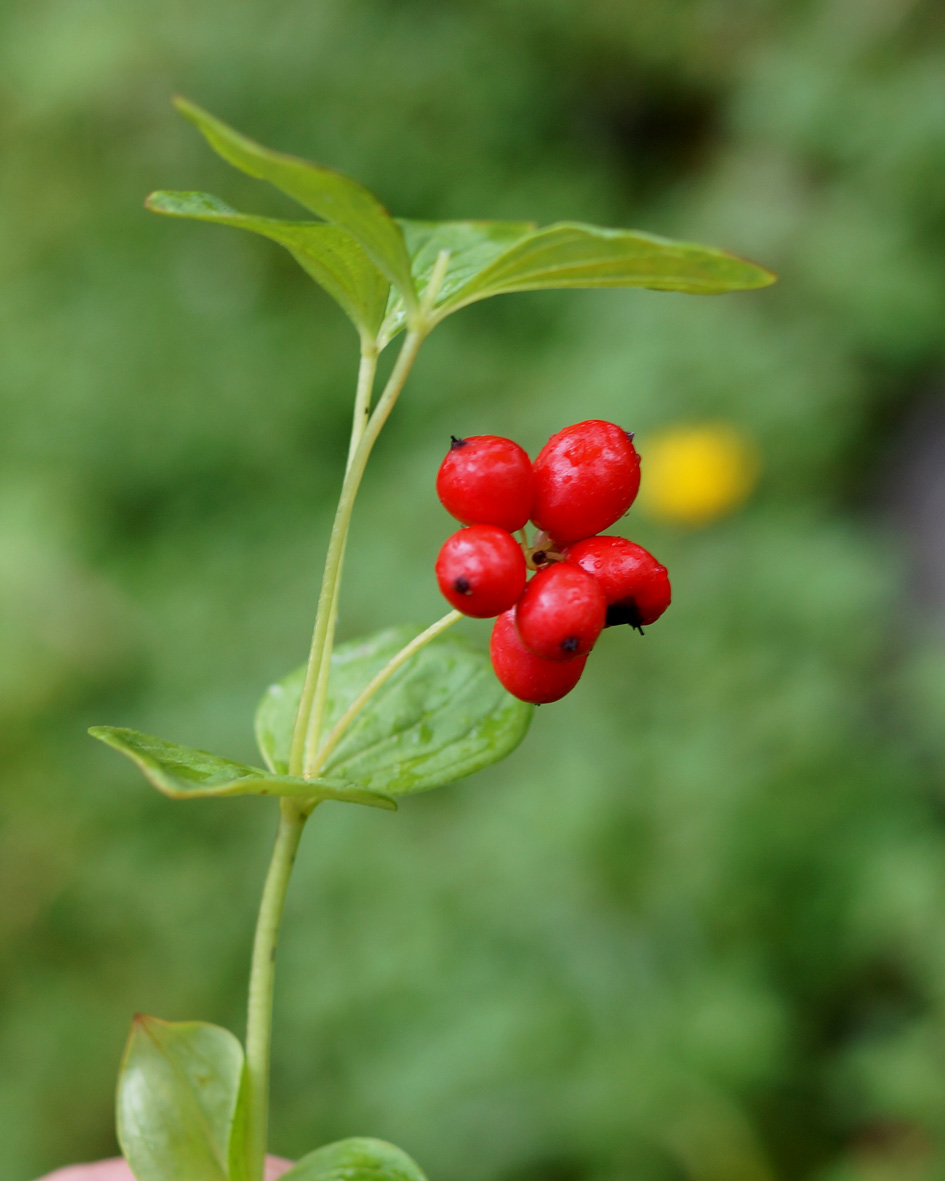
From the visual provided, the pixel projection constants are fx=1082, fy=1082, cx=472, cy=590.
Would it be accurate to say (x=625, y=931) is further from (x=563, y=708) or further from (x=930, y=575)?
(x=930, y=575)

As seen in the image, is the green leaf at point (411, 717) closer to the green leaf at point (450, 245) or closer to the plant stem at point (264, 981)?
the plant stem at point (264, 981)

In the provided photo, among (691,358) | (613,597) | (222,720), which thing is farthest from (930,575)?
(613,597)

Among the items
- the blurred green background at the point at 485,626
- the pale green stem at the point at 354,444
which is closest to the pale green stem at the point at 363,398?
the pale green stem at the point at 354,444

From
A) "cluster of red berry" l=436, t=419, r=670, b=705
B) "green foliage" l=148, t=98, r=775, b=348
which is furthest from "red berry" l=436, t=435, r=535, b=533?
"green foliage" l=148, t=98, r=775, b=348

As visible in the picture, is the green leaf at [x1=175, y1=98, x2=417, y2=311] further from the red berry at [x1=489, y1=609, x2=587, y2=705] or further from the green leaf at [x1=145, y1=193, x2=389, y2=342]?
the red berry at [x1=489, y1=609, x2=587, y2=705]

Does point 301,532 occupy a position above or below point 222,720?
above

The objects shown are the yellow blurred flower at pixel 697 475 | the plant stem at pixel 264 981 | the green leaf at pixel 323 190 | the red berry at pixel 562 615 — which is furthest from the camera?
the yellow blurred flower at pixel 697 475
